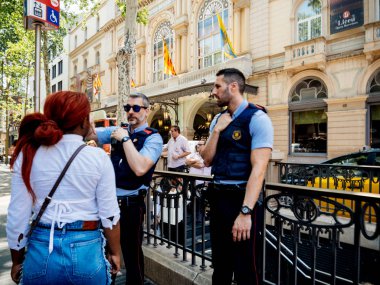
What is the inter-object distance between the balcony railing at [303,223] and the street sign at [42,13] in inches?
113

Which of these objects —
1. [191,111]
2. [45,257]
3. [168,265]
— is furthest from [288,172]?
[191,111]

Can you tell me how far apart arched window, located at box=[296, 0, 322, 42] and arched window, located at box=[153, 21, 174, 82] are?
32.0 feet

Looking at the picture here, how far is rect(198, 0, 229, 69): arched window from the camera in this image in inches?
714

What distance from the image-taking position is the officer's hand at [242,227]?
1.98 meters

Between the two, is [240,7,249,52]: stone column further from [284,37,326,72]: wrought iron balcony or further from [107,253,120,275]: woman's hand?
[107,253,120,275]: woman's hand

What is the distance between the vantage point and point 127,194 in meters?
2.62

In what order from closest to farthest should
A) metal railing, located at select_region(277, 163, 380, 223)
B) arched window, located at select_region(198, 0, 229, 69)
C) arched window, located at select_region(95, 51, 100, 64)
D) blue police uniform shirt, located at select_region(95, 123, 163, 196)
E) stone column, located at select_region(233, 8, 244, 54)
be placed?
blue police uniform shirt, located at select_region(95, 123, 163, 196)
metal railing, located at select_region(277, 163, 380, 223)
stone column, located at select_region(233, 8, 244, 54)
arched window, located at select_region(198, 0, 229, 69)
arched window, located at select_region(95, 51, 100, 64)

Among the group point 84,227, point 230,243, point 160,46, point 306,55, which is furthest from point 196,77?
point 84,227

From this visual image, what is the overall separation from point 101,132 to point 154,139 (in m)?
0.57

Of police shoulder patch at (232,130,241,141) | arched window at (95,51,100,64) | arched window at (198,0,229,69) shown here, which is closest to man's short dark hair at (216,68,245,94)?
police shoulder patch at (232,130,241,141)

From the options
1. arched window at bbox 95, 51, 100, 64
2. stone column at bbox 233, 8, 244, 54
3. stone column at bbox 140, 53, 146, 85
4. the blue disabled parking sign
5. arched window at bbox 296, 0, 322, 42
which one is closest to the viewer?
the blue disabled parking sign

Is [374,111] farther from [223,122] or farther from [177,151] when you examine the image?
[223,122]

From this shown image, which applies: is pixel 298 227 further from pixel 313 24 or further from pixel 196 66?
pixel 196 66

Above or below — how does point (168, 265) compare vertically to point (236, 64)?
below
